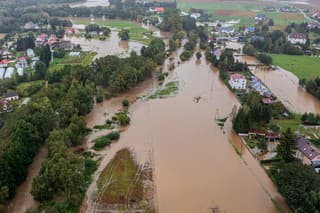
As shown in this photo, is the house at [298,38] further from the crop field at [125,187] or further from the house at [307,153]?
the crop field at [125,187]

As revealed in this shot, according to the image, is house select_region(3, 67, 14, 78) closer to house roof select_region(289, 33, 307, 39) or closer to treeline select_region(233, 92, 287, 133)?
treeline select_region(233, 92, 287, 133)

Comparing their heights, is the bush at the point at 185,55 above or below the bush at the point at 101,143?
above

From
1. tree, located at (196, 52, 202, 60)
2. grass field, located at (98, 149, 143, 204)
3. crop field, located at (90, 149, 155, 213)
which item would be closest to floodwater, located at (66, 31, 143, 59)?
tree, located at (196, 52, 202, 60)

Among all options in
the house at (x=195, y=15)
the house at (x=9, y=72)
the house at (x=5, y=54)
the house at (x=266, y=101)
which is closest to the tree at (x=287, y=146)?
the house at (x=266, y=101)

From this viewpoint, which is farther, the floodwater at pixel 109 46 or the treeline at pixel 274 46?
the floodwater at pixel 109 46

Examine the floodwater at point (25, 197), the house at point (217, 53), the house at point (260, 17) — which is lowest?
the floodwater at point (25, 197)

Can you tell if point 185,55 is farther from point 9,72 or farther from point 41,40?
point 41,40

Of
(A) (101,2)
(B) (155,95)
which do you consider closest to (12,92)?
(B) (155,95)
